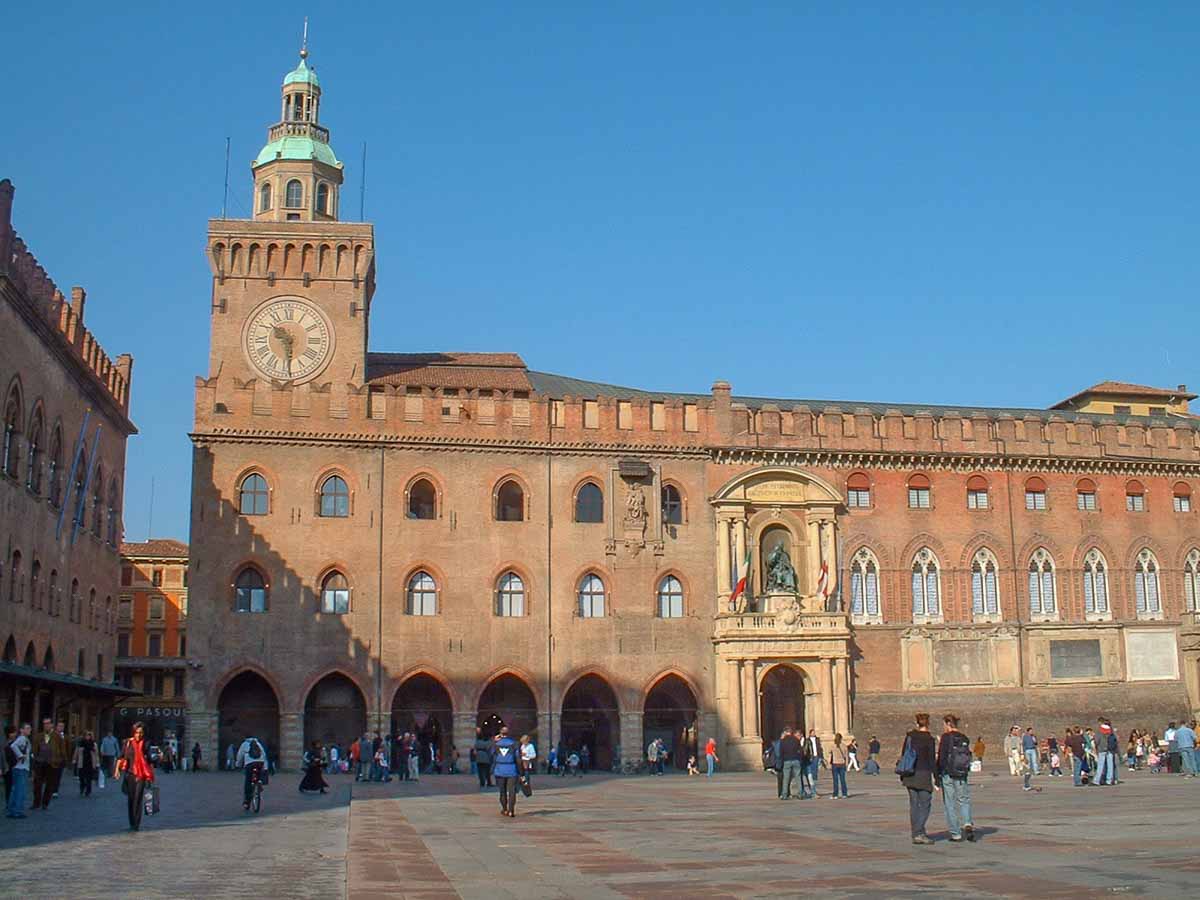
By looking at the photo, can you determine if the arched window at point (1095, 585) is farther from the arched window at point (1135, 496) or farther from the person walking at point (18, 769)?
the person walking at point (18, 769)

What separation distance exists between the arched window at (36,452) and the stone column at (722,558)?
20600 mm

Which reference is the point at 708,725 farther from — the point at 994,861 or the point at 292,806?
the point at 994,861

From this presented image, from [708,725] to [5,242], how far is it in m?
25.0

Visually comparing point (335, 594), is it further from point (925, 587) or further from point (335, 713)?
point (925, 587)

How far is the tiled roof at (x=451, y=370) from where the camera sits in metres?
48.6

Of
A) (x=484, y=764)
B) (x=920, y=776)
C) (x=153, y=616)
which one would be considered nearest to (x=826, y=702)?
(x=484, y=764)

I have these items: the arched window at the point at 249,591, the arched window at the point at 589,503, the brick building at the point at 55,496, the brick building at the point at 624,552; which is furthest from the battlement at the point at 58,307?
the arched window at the point at 589,503

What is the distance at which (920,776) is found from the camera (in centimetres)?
1717

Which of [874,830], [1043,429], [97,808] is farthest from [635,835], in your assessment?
[1043,429]

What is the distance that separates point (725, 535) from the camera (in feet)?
149

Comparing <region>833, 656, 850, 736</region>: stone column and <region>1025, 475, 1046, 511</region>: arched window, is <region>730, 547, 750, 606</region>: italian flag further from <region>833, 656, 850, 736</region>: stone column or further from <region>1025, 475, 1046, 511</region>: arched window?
<region>1025, 475, 1046, 511</region>: arched window

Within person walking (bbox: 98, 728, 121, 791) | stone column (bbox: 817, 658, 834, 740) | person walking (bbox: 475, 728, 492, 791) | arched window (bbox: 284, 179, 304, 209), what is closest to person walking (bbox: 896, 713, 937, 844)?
person walking (bbox: 475, 728, 492, 791)

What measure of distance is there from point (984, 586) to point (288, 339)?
81.7ft

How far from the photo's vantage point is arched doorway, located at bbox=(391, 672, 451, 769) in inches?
1740
